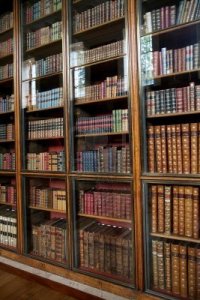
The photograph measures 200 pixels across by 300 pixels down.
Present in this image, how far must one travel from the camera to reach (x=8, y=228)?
9.21 feet

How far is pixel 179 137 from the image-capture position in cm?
188

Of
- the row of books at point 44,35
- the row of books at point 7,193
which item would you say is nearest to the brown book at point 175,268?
the row of books at point 7,193

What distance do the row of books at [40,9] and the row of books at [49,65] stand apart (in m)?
0.43

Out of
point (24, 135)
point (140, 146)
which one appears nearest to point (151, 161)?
point (140, 146)

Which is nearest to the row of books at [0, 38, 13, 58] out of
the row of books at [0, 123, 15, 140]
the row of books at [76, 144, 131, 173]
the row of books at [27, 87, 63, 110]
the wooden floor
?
the row of books at [27, 87, 63, 110]

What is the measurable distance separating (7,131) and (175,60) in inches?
75.3

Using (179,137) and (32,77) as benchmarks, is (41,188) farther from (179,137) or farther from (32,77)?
(179,137)

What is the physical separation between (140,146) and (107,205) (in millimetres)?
627

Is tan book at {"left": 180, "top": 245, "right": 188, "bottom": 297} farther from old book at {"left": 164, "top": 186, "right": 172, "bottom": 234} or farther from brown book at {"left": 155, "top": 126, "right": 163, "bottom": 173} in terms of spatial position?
brown book at {"left": 155, "top": 126, "right": 163, "bottom": 173}

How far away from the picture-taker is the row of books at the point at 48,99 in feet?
8.05

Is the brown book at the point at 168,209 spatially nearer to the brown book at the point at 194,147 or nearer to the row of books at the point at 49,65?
the brown book at the point at 194,147

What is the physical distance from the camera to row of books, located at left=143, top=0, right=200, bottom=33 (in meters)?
1.82

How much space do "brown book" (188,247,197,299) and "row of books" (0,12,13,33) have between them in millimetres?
2774

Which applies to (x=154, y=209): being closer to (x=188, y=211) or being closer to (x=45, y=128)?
(x=188, y=211)
